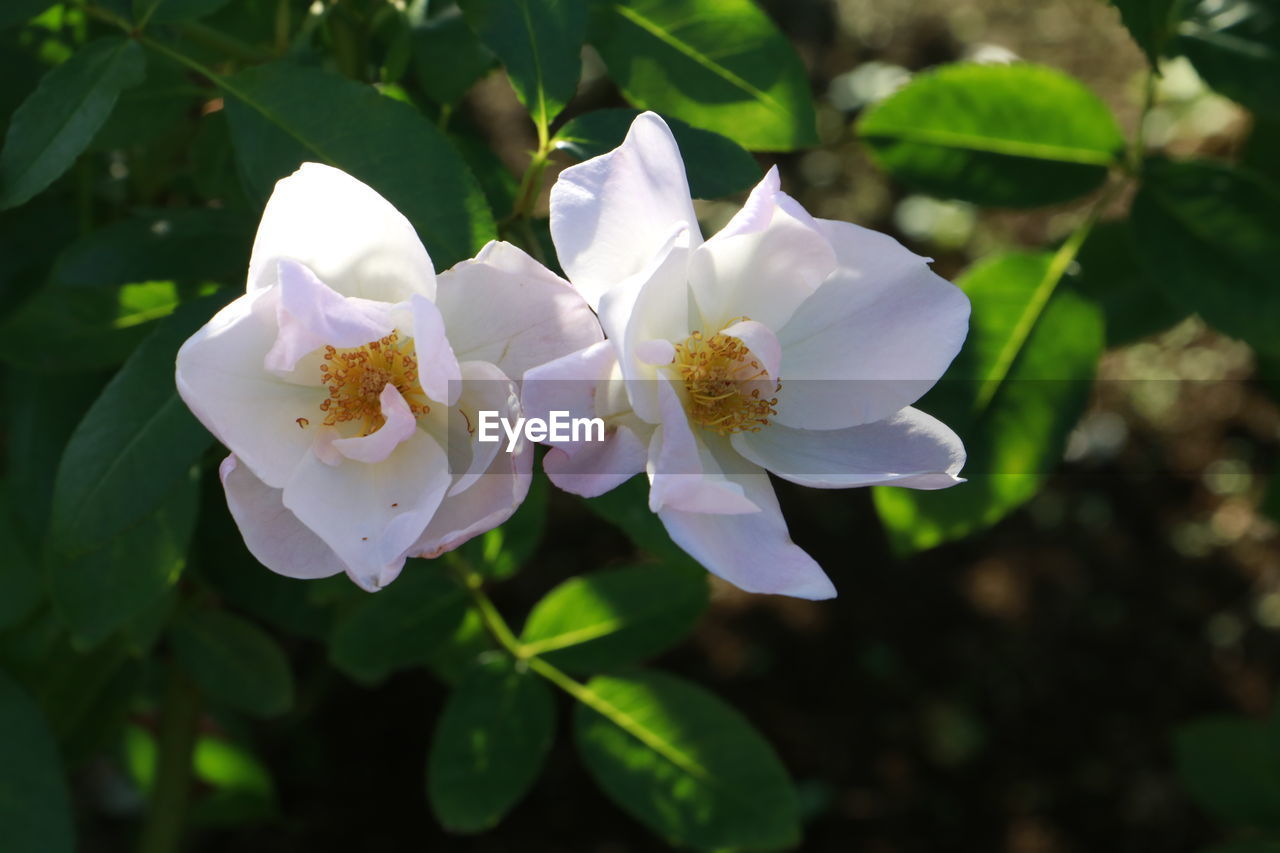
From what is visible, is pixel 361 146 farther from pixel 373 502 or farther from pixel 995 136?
pixel 995 136

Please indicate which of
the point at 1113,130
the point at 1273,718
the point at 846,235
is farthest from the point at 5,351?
the point at 1273,718

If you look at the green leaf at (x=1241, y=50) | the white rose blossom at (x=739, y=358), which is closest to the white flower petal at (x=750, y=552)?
the white rose blossom at (x=739, y=358)

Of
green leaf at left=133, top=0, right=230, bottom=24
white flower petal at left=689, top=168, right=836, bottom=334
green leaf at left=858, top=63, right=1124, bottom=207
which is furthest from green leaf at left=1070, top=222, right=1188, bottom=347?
green leaf at left=133, top=0, right=230, bottom=24

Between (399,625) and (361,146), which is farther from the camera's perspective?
(399,625)

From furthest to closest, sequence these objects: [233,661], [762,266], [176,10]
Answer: [233,661] → [176,10] → [762,266]

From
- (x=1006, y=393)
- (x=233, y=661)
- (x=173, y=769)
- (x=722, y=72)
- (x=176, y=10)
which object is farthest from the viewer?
(x=173, y=769)

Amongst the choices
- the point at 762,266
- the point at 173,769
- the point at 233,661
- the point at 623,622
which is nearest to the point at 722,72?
the point at 762,266

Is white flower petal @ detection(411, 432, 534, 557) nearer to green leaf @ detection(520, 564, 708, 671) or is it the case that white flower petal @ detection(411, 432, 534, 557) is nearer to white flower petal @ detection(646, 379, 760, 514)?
white flower petal @ detection(646, 379, 760, 514)
